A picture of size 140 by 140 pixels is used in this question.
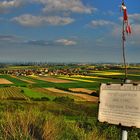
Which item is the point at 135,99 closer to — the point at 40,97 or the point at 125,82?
the point at 125,82

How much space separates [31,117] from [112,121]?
3.75 meters

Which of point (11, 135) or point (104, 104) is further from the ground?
point (104, 104)

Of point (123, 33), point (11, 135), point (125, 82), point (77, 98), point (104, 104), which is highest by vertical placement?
point (123, 33)

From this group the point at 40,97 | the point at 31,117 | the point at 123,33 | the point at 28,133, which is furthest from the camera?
the point at 40,97

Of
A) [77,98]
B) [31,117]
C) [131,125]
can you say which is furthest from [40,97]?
[131,125]

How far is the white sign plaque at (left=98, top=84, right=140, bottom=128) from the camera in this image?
487 centimetres

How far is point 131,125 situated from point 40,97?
57.9 m

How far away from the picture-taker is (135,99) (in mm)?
4875

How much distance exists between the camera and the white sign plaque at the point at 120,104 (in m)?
4.87

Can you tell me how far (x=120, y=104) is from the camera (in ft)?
16.5

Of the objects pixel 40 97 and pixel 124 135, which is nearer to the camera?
pixel 124 135

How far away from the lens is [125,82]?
514cm

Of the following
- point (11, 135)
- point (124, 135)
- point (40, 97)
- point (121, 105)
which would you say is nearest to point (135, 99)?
point (121, 105)

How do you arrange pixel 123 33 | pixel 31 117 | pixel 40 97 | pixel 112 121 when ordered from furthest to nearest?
1. pixel 40 97
2. pixel 31 117
3. pixel 112 121
4. pixel 123 33
